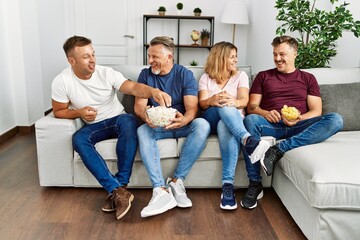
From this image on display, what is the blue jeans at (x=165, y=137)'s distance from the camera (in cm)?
236

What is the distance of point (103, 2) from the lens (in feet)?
17.6

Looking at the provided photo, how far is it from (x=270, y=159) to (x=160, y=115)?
2.32 feet

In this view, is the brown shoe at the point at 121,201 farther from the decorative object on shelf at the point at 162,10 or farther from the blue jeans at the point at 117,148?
the decorative object on shelf at the point at 162,10

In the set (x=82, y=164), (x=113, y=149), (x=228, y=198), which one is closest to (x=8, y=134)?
(x=82, y=164)

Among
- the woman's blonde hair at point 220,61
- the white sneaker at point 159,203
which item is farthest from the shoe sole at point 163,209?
the woman's blonde hair at point 220,61

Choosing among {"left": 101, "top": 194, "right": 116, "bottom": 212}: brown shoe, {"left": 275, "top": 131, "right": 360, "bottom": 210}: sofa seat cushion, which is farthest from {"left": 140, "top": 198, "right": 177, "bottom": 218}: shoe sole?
{"left": 275, "top": 131, "right": 360, "bottom": 210}: sofa seat cushion

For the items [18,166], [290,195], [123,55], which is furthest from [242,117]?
[123,55]

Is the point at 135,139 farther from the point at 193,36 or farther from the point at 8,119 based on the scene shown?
the point at 193,36

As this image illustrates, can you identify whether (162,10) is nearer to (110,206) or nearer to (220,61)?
(220,61)

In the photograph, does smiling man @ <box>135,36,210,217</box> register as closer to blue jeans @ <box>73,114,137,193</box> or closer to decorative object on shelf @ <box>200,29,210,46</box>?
blue jeans @ <box>73,114,137,193</box>

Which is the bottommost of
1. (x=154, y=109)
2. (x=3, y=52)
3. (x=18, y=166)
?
(x=18, y=166)

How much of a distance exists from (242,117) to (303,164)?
0.68 m

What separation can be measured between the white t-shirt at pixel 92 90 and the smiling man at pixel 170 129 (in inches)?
7.9

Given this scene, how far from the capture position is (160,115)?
2.29 metres
